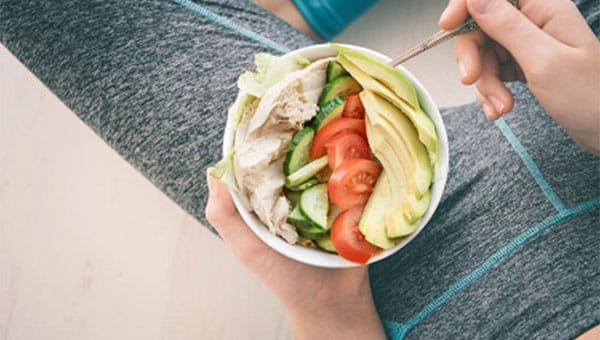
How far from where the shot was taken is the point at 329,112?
0.72m

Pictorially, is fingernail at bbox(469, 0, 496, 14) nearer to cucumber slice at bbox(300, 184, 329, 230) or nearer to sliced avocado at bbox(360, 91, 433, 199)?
sliced avocado at bbox(360, 91, 433, 199)

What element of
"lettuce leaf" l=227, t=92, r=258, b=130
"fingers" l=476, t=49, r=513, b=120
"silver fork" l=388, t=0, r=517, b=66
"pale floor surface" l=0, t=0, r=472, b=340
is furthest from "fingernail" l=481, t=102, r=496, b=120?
"pale floor surface" l=0, t=0, r=472, b=340

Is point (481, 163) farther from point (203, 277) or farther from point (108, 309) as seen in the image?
point (108, 309)

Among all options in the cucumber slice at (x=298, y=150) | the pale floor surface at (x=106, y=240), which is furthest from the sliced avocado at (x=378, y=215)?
the pale floor surface at (x=106, y=240)

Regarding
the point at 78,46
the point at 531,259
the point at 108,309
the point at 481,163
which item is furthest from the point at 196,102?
the point at 108,309

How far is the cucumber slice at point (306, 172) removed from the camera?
72cm

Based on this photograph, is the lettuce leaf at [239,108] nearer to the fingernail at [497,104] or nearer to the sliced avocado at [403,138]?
the sliced avocado at [403,138]

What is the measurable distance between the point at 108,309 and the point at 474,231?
98cm

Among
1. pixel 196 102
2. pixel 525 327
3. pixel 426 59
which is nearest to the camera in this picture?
pixel 525 327

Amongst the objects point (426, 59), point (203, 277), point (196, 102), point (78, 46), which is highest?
point (78, 46)

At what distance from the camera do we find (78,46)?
0.96 meters

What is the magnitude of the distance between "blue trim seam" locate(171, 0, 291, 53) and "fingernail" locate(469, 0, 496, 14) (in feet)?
1.18

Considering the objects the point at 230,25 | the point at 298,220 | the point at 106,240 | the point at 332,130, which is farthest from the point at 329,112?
the point at 106,240

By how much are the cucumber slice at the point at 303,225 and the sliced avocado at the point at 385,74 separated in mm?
199
